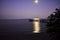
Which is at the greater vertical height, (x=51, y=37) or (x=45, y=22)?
(x=45, y=22)

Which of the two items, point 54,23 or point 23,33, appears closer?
point 54,23

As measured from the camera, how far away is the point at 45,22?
1866 mm

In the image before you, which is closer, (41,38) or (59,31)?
(59,31)

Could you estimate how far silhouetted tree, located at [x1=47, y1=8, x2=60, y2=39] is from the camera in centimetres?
171

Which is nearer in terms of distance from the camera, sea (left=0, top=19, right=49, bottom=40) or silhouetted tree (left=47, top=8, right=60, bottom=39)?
silhouetted tree (left=47, top=8, right=60, bottom=39)

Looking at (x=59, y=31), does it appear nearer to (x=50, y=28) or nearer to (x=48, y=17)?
(x=50, y=28)

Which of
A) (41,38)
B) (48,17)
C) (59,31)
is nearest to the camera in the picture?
(59,31)

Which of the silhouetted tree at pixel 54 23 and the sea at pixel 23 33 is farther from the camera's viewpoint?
the sea at pixel 23 33

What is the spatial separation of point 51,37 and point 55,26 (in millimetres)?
206

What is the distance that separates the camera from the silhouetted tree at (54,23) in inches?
67.2

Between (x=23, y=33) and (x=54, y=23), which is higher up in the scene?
(x=54, y=23)

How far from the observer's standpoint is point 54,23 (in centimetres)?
177

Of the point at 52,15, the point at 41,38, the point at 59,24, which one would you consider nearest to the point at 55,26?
the point at 59,24

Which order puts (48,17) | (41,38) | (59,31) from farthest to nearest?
(41,38) < (48,17) < (59,31)
